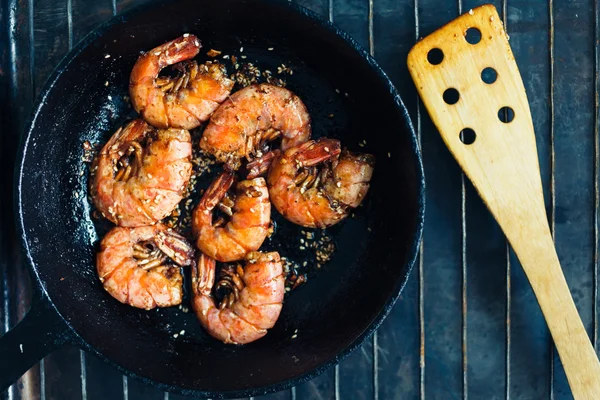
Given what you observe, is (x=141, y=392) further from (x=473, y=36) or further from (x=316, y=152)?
(x=473, y=36)

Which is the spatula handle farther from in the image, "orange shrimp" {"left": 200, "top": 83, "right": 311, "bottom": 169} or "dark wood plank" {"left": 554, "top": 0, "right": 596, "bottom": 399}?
"orange shrimp" {"left": 200, "top": 83, "right": 311, "bottom": 169}

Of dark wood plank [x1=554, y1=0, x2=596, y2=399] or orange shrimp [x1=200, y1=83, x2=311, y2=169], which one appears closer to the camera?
orange shrimp [x1=200, y1=83, x2=311, y2=169]

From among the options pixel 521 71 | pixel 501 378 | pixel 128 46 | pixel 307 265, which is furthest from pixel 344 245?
pixel 128 46

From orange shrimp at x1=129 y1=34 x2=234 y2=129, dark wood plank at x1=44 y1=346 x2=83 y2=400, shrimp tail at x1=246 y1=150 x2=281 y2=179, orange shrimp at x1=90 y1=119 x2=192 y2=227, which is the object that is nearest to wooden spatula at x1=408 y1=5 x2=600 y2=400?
shrimp tail at x1=246 y1=150 x2=281 y2=179

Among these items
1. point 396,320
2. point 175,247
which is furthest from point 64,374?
point 396,320

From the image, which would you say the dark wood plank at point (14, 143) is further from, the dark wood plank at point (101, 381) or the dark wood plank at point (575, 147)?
the dark wood plank at point (575, 147)
